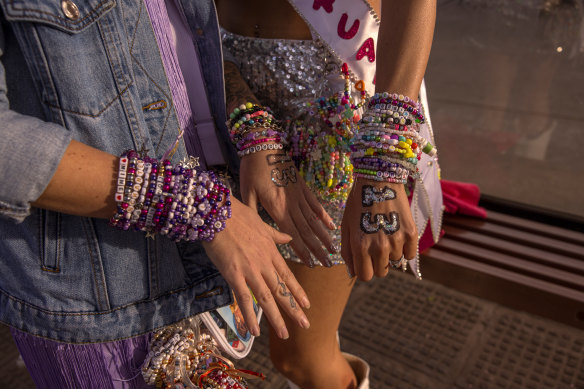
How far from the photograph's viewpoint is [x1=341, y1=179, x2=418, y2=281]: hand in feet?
2.40

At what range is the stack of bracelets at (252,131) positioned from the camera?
86 centimetres

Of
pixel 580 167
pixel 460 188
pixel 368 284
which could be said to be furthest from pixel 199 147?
pixel 580 167

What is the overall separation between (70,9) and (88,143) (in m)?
0.17

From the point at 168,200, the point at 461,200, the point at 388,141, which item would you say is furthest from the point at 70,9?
the point at 461,200

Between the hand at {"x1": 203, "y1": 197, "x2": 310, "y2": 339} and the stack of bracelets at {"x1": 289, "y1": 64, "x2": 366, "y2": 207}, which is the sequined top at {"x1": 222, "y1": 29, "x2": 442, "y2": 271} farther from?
the hand at {"x1": 203, "y1": 197, "x2": 310, "y2": 339}

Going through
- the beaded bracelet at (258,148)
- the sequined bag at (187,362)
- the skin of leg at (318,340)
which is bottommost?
the skin of leg at (318,340)

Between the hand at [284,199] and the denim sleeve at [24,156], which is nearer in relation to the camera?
the denim sleeve at [24,156]

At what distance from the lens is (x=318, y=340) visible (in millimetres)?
1155

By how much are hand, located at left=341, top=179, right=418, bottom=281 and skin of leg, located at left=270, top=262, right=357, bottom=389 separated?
340 millimetres

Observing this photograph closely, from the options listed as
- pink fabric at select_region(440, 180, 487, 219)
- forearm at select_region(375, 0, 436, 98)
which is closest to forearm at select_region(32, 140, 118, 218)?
forearm at select_region(375, 0, 436, 98)

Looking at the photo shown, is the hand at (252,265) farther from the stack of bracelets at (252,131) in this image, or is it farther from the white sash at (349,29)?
the white sash at (349,29)

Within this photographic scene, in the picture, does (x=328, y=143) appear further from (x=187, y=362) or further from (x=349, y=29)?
(x=187, y=362)

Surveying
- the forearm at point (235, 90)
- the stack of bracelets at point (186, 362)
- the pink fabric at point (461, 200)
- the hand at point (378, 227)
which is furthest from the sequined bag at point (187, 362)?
the pink fabric at point (461, 200)

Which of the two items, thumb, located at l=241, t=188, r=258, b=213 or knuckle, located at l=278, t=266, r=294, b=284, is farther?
thumb, located at l=241, t=188, r=258, b=213
